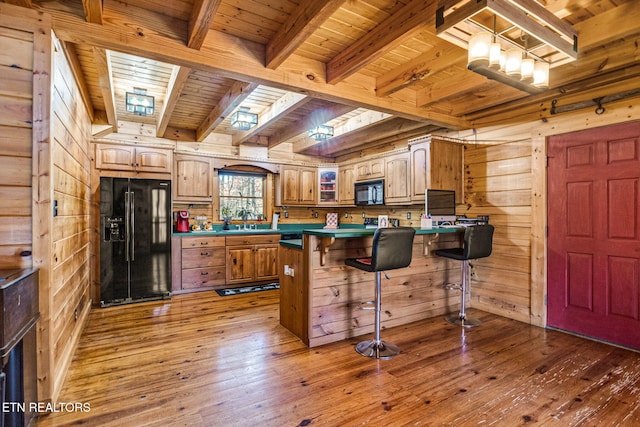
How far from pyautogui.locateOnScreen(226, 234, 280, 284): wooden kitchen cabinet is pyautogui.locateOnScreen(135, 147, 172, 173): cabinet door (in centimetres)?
142

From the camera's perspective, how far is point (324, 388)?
2.20 meters

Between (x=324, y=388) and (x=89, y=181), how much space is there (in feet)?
12.6

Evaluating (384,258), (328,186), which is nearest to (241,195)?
(328,186)

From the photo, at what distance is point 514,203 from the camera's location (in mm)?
3703

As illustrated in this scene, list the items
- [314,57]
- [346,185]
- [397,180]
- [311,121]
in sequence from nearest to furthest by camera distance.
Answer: [314,57] < [311,121] < [397,180] < [346,185]

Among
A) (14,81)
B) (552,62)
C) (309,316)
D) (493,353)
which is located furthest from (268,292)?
(552,62)

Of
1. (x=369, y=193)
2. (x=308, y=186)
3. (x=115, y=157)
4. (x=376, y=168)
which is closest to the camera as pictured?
(x=115, y=157)

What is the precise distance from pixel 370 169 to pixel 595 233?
310 centimetres

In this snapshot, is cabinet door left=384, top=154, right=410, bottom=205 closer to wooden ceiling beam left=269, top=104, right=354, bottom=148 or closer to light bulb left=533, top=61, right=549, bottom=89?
wooden ceiling beam left=269, top=104, right=354, bottom=148

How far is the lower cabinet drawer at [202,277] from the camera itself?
4.71 meters

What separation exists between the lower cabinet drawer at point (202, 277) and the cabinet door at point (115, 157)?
1.69m

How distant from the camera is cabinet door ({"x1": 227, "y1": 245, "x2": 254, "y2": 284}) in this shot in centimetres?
503

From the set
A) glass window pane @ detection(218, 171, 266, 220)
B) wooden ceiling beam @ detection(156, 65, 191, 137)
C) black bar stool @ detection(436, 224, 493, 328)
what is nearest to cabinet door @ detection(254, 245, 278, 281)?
glass window pane @ detection(218, 171, 266, 220)

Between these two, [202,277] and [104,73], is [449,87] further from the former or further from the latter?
[202,277]
